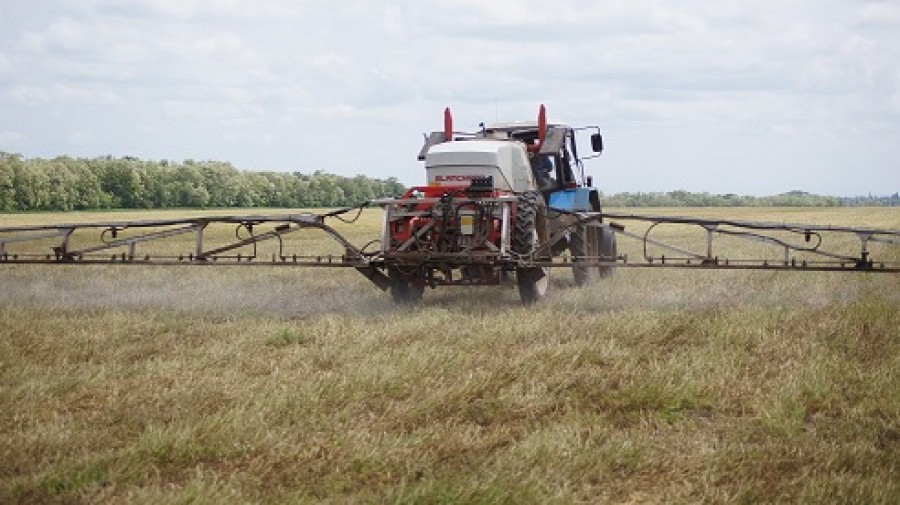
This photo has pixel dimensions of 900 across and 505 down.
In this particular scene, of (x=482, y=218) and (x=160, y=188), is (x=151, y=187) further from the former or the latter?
(x=482, y=218)

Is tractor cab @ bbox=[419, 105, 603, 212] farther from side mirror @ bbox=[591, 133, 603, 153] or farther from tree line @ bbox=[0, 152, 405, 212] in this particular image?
tree line @ bbox=[0, 152, 405, 212]

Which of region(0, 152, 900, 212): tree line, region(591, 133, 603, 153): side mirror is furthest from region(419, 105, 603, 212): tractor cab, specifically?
region(0, 152, 900, 212): tree line

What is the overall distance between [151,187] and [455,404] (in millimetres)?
65289

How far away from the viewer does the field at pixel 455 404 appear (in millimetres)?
5516

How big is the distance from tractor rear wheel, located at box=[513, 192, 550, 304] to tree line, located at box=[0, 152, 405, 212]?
50.1 metres

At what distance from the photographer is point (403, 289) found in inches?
530

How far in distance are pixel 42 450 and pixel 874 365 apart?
20.4ft

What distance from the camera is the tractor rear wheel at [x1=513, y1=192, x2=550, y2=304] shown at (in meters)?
12.6

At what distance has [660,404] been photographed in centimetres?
Result: 730

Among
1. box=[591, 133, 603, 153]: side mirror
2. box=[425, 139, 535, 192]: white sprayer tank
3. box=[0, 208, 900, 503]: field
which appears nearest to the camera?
box=[0, 208, 900, 503]: field

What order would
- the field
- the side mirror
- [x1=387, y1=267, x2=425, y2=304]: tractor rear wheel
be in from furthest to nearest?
the side mirror, [x1=387, y1=267, x2=425, y2=304]: tractor rear wheel, the field

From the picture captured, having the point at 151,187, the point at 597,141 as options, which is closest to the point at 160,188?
the point at 151,187

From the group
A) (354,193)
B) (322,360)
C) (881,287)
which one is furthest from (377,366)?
(354,193)

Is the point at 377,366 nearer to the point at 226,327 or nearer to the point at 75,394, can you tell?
the point at 75,394
